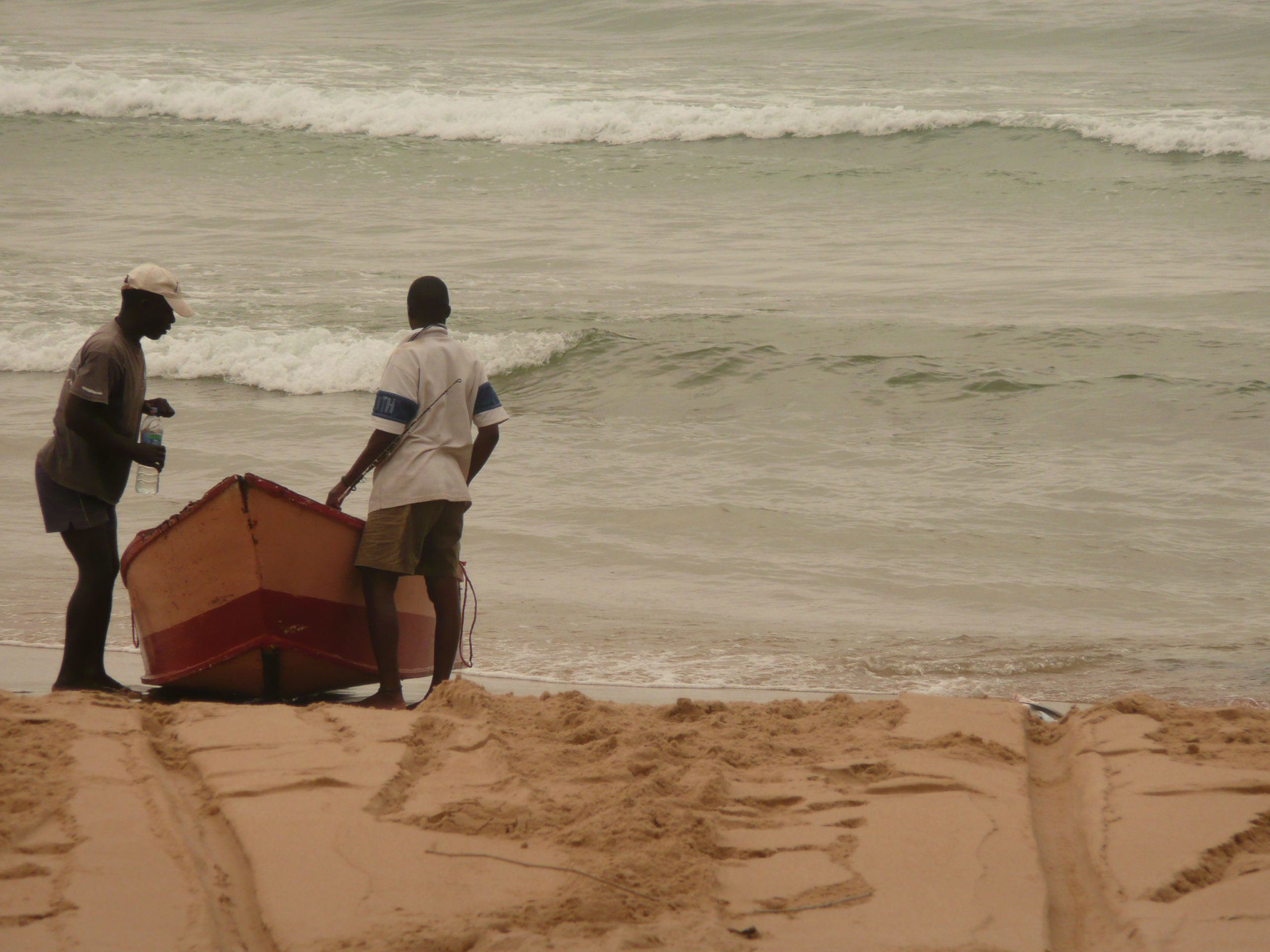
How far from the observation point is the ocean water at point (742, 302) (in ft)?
21.1

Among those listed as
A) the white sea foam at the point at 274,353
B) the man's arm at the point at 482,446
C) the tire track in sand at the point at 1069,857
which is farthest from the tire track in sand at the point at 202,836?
the white sea foam at the point at 274,353

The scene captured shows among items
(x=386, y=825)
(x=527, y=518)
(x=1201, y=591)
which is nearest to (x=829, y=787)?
(x=386, y=825)

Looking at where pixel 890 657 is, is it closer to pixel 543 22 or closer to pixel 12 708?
pixel 12 708

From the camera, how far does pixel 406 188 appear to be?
19.7 meters

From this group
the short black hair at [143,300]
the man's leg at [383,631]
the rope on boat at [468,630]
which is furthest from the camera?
the rope on boat at [468,630]

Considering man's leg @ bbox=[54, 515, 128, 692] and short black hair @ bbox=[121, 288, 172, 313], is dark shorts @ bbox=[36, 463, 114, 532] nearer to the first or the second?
man's leg @ bbox=[54, 515, 128, 692]

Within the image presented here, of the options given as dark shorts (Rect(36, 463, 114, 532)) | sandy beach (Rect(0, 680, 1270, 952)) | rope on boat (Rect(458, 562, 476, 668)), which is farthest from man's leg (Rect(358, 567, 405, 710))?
dark shorts (Rect(36, 463, 114, 532))

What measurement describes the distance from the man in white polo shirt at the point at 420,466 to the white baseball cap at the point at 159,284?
797 mm

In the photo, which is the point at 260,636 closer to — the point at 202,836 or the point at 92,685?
the point at 92,685

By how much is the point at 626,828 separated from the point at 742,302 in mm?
10583

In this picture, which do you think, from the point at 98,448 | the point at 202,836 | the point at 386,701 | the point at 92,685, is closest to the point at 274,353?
the point at 92,685

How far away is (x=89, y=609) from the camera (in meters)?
4.64

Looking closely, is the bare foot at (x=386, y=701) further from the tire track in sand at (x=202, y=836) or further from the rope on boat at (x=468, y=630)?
the tire track in sand at (x=202, y=836)

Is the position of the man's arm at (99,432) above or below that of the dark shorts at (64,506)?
above
